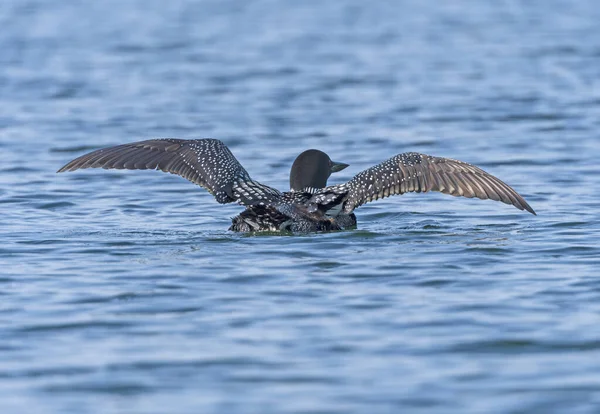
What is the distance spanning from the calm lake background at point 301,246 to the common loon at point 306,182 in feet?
0.68

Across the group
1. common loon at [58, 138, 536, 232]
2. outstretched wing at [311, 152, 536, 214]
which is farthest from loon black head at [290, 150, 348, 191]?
outstretched wing at [311, 152, 536, 214]

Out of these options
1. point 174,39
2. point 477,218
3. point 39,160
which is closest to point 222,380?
point 477,218

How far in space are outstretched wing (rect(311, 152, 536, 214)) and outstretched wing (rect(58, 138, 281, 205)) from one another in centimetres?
58

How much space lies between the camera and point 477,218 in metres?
10.2

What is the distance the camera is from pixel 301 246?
8.72 m

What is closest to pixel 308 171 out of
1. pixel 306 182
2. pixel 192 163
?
pixel 306 182

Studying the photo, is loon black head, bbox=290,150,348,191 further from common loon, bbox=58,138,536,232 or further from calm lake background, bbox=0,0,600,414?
calm lake background, bbox=0,0,600,414

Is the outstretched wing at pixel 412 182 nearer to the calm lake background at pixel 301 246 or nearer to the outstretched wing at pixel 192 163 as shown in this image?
the calm lake background at pixel 301 246

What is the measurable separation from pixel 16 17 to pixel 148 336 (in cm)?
2069

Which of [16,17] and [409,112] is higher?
[16,17]

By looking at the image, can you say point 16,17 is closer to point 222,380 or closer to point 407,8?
point 407,8

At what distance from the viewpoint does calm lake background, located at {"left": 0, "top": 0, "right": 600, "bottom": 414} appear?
5.66 metres

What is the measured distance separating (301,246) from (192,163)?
1.57 meters

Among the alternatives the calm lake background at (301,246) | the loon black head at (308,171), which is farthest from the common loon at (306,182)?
the calm lake background at (301,246)
